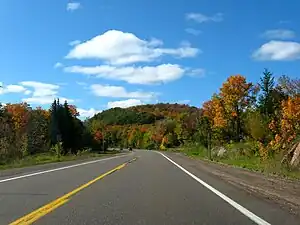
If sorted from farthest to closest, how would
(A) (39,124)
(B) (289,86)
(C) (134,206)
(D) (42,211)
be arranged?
1. (A) (39,124)
2. (B) (289,86)
3. (C) (134,206)
4. (D) (42,211)

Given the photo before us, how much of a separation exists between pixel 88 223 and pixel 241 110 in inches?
2931

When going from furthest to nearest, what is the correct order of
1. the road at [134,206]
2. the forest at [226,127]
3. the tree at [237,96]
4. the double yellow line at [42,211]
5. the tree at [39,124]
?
the tree at [39,124], the tree at [237,96], the forest at [226,127], the road at [134,206], the double yellow line at [42,211]

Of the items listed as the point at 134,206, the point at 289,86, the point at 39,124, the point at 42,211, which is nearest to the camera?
the point at 42,211

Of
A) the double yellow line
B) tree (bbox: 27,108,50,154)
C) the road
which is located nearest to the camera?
the double yellow line

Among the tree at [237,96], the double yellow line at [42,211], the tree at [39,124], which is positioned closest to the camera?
the double yellow line at [42,211]

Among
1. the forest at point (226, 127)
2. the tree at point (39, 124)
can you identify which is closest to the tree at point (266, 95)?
the forest at point (226, 127)

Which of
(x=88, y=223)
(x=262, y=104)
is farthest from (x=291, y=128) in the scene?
(x=88, y=223)

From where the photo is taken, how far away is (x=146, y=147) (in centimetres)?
19125

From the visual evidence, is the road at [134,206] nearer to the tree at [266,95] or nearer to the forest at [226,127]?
the forest at [226,127]

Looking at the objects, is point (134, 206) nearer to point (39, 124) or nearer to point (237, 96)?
point (237, 96)

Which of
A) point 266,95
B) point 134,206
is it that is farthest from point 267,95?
point 134,206

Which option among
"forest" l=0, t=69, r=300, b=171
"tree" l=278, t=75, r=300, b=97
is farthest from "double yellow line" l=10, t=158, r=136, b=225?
"tree" l=278, t=75, r=300, b=97

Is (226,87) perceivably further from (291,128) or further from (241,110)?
(291,128)

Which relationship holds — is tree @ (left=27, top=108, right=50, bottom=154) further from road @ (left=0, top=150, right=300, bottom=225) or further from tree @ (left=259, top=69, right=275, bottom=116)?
road @ (left=0, top=150, right=300, bottom=225)
